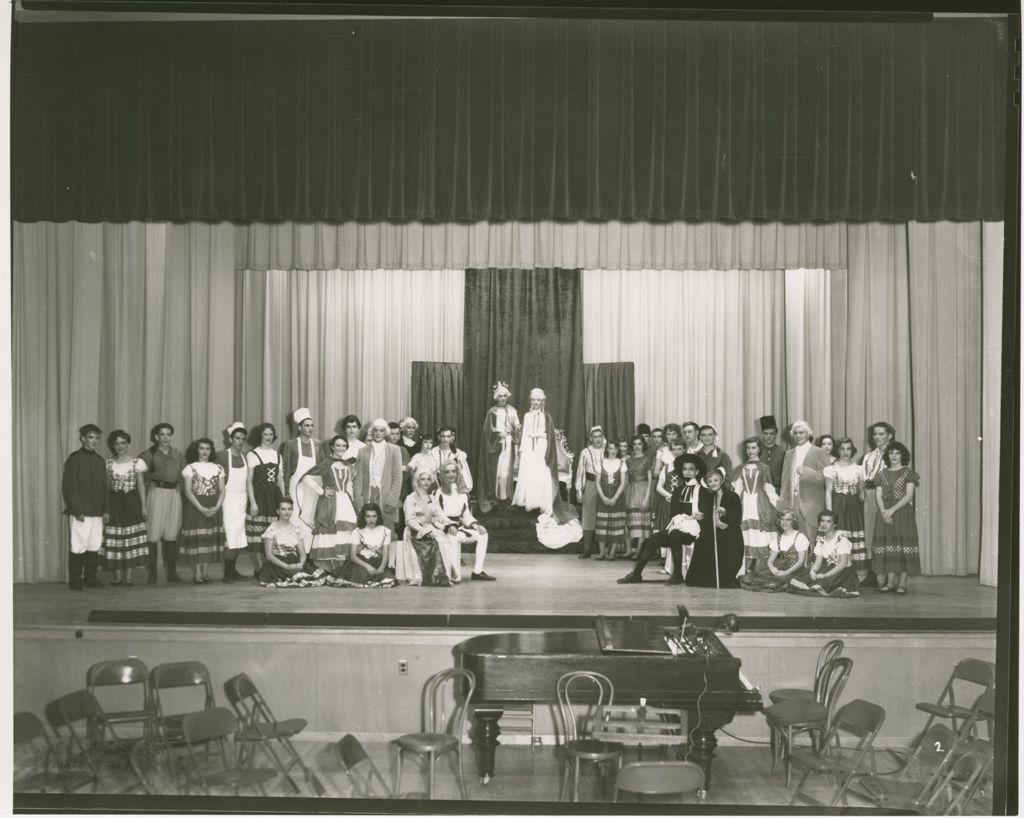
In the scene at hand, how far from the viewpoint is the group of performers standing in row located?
8523mm

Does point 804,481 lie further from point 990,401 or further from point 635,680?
point 635,680

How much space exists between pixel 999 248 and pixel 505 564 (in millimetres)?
4901

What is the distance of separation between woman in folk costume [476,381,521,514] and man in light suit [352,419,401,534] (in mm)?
1311

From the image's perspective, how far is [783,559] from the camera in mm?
8695

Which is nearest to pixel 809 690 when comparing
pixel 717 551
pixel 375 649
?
pixel 717 551

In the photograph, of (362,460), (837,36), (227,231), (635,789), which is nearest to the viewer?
(635,789)

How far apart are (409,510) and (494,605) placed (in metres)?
1.28

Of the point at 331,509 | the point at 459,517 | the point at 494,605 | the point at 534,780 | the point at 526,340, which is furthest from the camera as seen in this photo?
the point at 526,340

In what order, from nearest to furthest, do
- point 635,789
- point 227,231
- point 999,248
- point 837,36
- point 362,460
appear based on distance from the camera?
point 635,789
point 837,36
point 999,248
point 362,460
point 227,231

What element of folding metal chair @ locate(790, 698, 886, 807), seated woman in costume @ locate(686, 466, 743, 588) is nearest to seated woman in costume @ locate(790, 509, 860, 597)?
seated woman in costume @ locate(686, 466, 743, 588)

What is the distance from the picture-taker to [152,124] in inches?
310

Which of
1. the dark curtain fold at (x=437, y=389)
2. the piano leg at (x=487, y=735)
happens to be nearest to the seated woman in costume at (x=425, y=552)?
the piano leg at (x=487, y=735)

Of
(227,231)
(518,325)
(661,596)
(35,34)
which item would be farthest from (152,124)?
(661,596)

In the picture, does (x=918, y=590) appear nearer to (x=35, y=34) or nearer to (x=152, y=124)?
(x=152, y=124)
